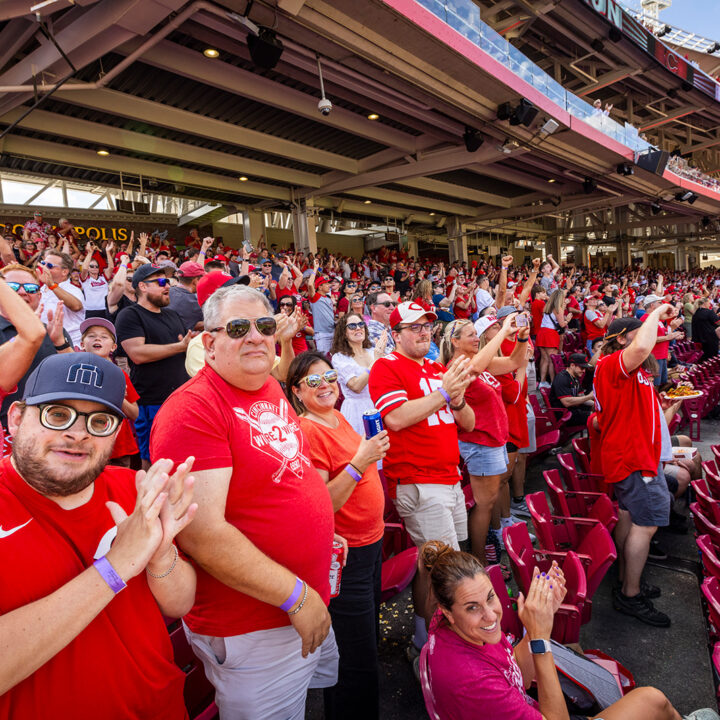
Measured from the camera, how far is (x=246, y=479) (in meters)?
1.36

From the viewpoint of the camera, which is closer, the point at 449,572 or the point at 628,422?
the point at 449,572

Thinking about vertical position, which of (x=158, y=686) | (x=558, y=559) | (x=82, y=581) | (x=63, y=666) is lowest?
(x=558, y=559)

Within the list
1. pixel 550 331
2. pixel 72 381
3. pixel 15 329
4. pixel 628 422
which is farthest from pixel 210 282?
pixel 550 331

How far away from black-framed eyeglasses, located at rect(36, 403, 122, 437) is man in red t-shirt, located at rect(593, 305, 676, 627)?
288cm

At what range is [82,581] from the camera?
3.40 feet

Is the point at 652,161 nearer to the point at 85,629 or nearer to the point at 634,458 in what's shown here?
the point at 634,458

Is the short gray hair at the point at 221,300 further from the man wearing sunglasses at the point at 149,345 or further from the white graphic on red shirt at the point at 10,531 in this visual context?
the man wearing sunglasses at the point at 149,345

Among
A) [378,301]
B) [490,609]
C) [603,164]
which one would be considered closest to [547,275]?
[603,164]

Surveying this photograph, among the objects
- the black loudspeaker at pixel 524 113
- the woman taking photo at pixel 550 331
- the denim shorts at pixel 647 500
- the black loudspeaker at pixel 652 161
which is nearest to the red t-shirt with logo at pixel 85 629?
Result: the denim shorts at pixel 647 500

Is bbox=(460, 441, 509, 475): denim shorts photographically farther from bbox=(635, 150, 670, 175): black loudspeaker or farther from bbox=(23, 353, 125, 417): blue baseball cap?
bbox=(635, 150, 670, 175): black loudspeaker

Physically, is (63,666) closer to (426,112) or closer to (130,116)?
(130,116)

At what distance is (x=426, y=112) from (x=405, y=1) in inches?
149

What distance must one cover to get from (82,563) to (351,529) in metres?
1.10

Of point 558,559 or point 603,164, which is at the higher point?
point 603,164
